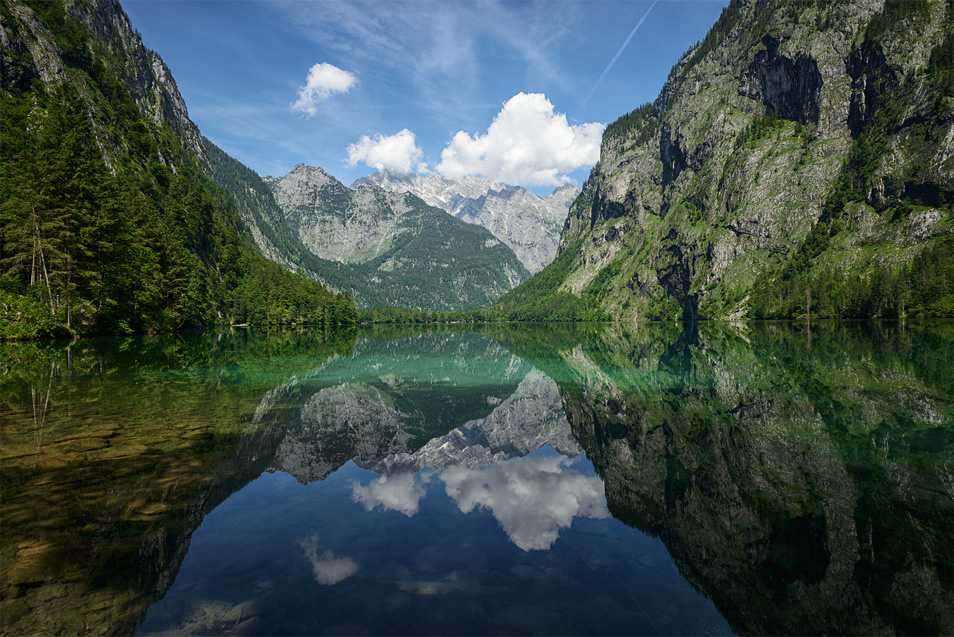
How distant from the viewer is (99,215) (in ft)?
160

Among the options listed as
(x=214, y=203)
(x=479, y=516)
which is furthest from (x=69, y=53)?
(x=479, y=516)

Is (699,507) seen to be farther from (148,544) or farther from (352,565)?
(148,544)

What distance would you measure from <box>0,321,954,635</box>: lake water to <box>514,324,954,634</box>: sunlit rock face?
0.17 ft

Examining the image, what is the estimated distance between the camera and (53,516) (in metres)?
8.13

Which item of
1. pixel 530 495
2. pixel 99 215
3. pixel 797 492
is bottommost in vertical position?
pixel 530 495

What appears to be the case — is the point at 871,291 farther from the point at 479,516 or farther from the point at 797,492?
the point at 479,516

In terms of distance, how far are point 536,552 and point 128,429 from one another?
14.1 meters

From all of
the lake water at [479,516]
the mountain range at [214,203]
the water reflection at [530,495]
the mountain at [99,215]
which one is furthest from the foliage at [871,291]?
the mountain at [99,215]

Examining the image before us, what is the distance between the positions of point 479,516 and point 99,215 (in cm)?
5918

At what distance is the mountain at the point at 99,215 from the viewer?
1751 inches

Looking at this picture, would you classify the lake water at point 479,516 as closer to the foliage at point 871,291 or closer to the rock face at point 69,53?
the rock face at point 69,53

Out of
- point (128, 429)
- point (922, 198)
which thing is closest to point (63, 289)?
point (128, 429)

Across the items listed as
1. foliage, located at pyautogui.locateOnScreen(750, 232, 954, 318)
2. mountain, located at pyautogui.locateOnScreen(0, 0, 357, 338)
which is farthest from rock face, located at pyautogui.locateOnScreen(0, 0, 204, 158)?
foliage, located at pyautogui.locateOnScreen(750, 232, 954, 318)

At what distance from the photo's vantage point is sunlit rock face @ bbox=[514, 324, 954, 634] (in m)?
6.47
